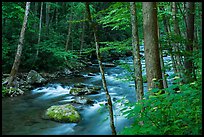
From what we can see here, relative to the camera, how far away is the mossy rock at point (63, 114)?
331 inches

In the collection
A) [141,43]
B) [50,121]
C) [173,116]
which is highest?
[141,43]

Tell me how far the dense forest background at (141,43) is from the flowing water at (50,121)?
161 cm

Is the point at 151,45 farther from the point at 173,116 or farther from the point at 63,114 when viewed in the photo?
the point at 63,114

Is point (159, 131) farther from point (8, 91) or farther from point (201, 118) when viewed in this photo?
point (8, 91)

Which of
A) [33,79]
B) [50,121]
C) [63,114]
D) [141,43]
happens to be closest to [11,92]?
[33,79]

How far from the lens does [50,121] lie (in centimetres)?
833

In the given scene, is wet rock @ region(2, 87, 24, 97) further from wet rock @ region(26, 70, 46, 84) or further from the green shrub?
the green shrub

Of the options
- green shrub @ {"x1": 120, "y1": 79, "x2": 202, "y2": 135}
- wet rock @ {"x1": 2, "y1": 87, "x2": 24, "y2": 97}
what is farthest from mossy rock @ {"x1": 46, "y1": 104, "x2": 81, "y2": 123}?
green shrub @ {"x1": 120, "y1": 79, "x2": 202, "y2": 135}

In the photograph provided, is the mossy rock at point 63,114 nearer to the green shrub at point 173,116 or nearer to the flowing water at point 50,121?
the flowing water at point 50,121

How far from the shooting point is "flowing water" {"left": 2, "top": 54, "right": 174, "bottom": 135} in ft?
25.3

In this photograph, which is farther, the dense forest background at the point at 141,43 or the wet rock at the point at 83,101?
the wet rock at the point at 83,101

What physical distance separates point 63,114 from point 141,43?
4.18 m

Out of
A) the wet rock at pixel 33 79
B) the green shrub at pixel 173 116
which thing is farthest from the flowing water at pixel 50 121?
the green shrub at pixel 173 116

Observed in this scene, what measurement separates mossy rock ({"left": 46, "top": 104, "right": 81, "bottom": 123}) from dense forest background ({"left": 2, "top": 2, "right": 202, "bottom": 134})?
2.37 meters
